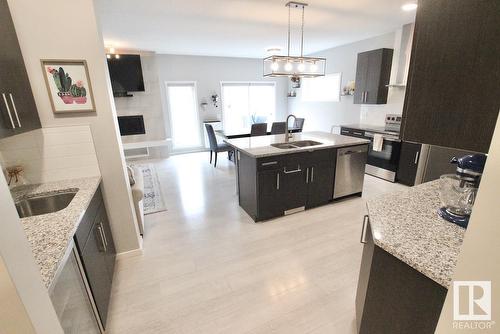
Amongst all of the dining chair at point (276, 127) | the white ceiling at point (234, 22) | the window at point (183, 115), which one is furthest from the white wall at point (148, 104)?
the dining chair at point (276, 127)

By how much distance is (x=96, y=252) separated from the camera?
1616mm

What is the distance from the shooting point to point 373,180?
14.1 ft

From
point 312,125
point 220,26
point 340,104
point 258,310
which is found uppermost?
point 220,26

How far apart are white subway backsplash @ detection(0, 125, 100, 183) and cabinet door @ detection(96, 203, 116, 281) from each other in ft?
1.26

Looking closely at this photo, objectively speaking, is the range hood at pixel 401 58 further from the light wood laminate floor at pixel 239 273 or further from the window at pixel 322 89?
the light wood laminate floor at pixel 239 273

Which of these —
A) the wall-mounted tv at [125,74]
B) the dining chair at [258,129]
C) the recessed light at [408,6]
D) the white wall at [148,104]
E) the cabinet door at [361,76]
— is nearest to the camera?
the recessed light at [408,6]

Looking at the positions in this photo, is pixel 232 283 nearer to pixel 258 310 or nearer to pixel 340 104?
pixel 258 310

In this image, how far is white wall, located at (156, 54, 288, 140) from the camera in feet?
19.9

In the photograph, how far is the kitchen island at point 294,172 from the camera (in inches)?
111

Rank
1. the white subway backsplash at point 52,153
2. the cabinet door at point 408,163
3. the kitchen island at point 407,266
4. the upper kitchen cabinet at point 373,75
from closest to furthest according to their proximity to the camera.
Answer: the kitchen island at point 407,266 → the white subway backsplash at point 52,153 → the cabinet door at point 408,163 → the upper kitchen cabinet at point 373,75

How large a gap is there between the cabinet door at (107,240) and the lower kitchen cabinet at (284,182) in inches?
61.9

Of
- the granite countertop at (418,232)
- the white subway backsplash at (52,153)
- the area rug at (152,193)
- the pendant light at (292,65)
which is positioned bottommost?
the area rug at (152,193)

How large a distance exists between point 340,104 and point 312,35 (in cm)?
200

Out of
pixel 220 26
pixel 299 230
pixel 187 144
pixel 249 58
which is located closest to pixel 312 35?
pixel 220 26
